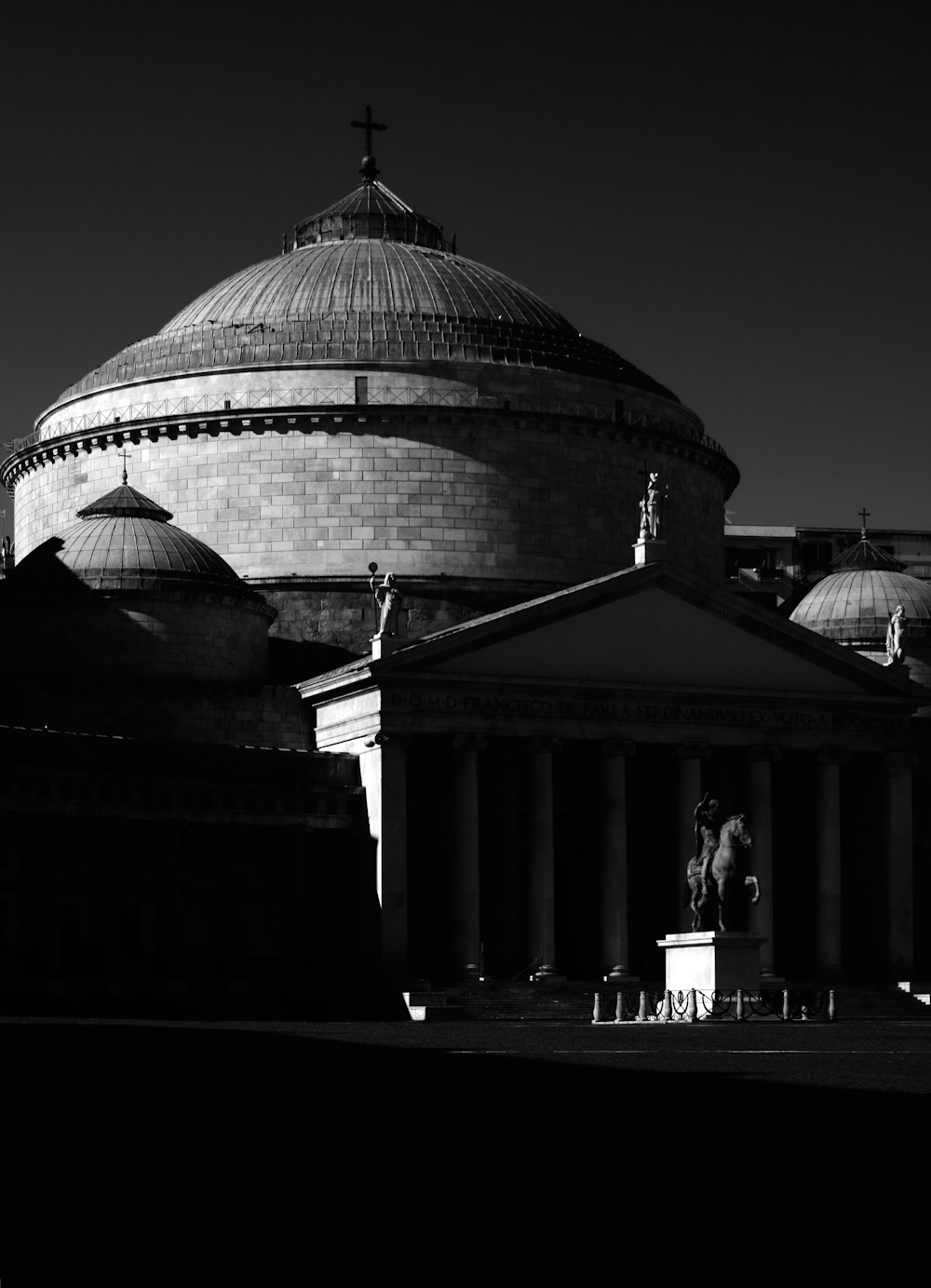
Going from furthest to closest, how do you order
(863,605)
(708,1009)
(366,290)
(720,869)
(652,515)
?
(863,605) < (366,290) < (652,515) < (720,869) < (708,1009)

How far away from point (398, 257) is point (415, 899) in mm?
26856

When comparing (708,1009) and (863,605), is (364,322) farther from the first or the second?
(708,1009)

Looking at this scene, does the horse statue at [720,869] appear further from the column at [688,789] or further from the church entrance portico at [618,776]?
the column at [688,789]

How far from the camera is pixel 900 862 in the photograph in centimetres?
8119

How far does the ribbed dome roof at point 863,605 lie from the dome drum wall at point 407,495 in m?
10.3

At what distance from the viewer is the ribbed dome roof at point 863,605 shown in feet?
312

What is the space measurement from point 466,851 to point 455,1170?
53.2 meters

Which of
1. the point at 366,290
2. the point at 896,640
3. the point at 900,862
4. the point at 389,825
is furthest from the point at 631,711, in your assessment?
the point at 366,290

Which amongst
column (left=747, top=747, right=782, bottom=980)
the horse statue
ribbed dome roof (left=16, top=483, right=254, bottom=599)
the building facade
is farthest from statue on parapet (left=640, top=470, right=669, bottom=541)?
the horse statue

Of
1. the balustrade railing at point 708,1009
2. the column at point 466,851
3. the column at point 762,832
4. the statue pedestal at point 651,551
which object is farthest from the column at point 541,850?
the column at point 762,832

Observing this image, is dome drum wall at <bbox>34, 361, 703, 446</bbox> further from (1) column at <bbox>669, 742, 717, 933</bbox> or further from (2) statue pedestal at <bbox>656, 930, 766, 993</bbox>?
(2) statue pedestal at <bbox>656, 930, 766, 993</bbox>

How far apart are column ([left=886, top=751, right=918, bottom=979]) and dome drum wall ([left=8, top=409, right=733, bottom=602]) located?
13.8 meters

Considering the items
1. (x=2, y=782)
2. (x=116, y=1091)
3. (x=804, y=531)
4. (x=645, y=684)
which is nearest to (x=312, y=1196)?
(x=116, y=1091)

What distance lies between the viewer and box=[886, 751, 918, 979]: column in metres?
80.3
